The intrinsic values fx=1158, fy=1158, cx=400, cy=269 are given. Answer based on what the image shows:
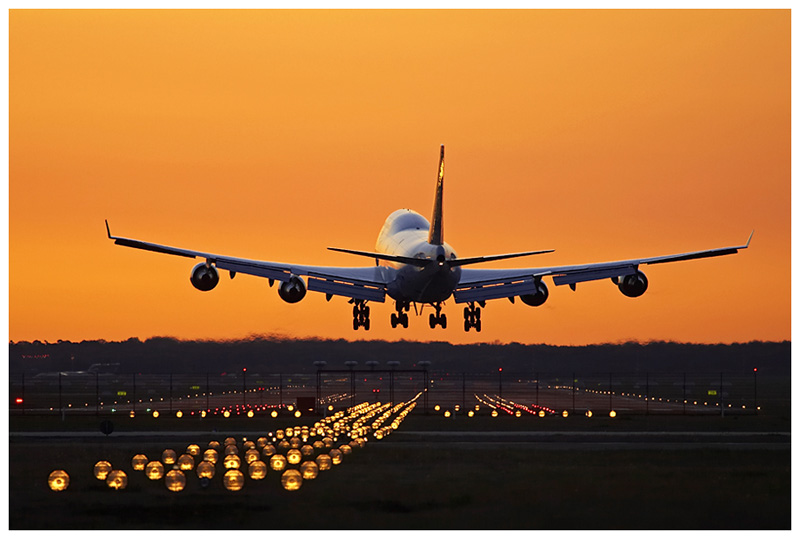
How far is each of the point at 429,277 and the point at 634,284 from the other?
14.6 m

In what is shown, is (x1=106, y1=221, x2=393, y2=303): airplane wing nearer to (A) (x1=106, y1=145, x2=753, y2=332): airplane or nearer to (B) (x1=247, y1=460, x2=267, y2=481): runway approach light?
(A) (x1=106, y1=145, x2=753, y2=332): airplane

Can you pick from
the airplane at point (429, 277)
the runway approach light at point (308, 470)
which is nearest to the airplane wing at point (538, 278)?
the airplane at point (429, 277)

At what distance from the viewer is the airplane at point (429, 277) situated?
7569cm

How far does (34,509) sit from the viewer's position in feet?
151

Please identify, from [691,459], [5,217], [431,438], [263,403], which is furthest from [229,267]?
[263,403]

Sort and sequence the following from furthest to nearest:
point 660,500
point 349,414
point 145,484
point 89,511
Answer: point 349,414
point 145,484
point 660,500
point 89,511

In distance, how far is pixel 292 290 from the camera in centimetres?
7856

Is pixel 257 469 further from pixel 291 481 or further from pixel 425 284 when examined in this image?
pixel 425 284

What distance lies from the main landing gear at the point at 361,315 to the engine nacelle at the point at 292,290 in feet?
28.5

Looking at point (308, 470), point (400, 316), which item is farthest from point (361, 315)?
point (308, 470)

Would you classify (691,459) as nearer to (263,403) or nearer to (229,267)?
(229,267)

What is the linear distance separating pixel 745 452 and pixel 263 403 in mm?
72255

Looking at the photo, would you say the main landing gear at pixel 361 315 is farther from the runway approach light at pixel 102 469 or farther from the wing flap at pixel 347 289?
the runway approach light at pixel 102 469

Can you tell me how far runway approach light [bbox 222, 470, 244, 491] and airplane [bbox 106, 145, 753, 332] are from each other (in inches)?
1030
